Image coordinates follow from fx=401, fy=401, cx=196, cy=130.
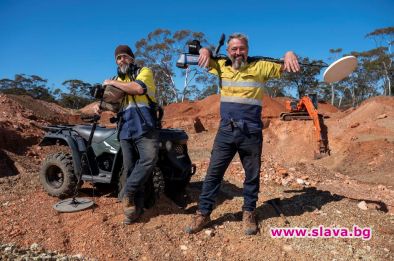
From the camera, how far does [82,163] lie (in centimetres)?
508

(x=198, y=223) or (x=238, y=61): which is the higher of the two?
(x=238, y=61)

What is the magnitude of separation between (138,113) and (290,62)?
1.69 meters

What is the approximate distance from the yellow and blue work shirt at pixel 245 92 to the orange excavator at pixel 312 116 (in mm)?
10370

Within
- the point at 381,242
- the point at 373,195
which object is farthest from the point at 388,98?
the point at 381,242

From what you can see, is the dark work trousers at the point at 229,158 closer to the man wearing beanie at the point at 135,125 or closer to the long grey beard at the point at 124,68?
the man wearing beanie at the point at 135,125

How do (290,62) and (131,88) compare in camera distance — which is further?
(131,88)

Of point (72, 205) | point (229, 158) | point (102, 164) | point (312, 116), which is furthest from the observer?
point (312, 116)

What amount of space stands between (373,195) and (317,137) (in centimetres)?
576

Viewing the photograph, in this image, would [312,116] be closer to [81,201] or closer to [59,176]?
[59,176]

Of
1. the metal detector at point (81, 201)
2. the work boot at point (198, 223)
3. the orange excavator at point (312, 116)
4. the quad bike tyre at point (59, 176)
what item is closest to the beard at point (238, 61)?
the metal detector at point (81, 201)

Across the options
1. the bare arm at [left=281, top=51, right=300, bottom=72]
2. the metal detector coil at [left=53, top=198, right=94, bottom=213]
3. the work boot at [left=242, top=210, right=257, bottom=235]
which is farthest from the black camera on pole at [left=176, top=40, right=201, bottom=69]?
the metal detector coil at [left=53, top=198, right=94, bottom=213]

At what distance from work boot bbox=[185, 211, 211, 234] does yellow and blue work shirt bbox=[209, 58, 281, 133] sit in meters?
0.99

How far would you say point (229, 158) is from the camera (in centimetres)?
431

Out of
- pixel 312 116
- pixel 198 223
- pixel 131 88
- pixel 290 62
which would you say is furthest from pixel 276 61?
pixel 312 116
